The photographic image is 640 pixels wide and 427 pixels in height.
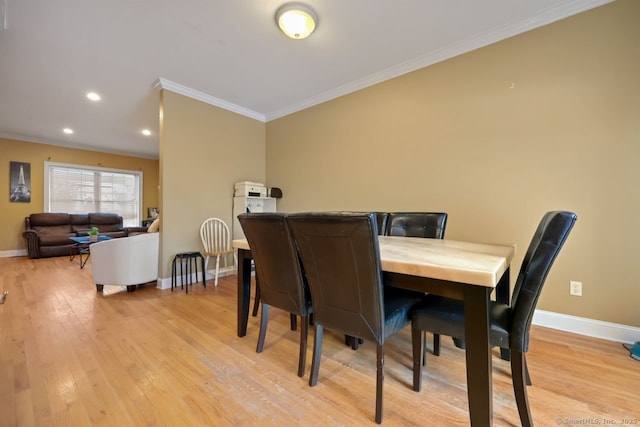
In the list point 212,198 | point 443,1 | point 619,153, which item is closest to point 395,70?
point 443,1

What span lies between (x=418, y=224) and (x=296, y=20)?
1.98 m

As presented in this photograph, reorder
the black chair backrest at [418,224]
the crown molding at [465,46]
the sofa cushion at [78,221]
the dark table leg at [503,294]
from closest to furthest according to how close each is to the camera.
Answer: the dark table leg at [503,294]
the crown molding at [465,46]
the black chair backrest at [418,224]
the sofa cushion at [78,221]

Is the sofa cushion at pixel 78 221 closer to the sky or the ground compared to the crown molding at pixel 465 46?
closer to the ground

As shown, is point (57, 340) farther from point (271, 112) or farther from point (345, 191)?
point (271, 112)

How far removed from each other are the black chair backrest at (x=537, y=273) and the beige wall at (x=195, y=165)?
11.6 feet

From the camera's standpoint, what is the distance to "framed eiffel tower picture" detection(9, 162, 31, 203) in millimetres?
5262

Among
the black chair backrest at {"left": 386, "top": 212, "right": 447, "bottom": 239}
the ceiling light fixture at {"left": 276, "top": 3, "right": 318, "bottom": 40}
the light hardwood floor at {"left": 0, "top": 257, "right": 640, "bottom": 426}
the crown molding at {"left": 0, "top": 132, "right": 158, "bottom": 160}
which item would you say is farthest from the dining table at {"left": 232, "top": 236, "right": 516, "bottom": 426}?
the crown molding at {"left": 0, "top": 132, "right": 158, "bottom": 160}

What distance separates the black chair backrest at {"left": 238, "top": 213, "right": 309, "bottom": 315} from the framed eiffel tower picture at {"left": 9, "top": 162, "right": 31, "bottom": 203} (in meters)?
6.82

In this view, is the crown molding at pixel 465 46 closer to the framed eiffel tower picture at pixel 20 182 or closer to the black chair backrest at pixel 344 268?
the black chair backrest at pixel 344 268

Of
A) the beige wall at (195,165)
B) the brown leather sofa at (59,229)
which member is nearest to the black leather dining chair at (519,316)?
the beige wall at (195,165)

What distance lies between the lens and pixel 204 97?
11.7ft

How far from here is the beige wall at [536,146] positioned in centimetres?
191

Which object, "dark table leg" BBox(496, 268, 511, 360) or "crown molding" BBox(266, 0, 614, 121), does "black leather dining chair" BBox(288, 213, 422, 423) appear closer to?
"dark table leg" BBox(496, 268, 511, 360)

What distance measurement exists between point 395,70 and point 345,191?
1.52m
